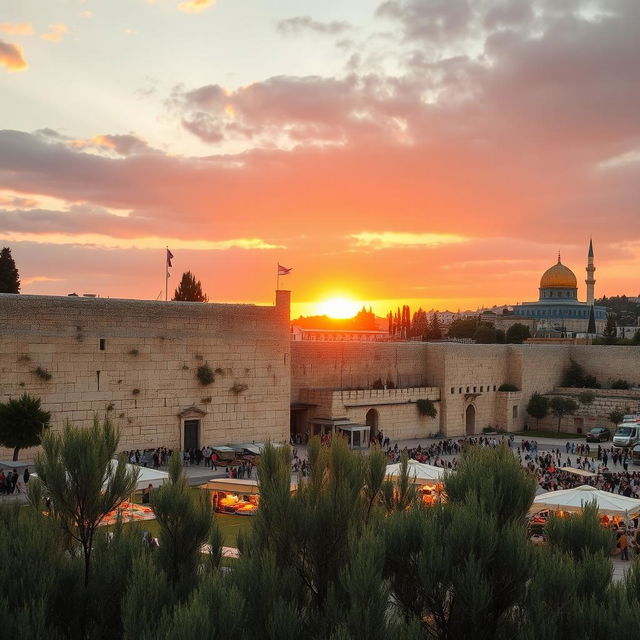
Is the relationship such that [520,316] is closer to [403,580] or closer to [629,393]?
[629,393]

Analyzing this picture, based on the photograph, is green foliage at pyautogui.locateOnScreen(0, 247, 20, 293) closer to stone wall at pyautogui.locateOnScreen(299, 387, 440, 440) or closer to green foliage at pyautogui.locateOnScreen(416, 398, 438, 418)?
stone wall at pyautogui.locateOnScreen(299, 387, 440, 440)

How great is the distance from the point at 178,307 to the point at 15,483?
431 inches

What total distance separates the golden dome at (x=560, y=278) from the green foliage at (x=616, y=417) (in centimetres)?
7816

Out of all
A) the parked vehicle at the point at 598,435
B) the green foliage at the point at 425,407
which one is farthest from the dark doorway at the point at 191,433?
the parked vehicle at the point at 598,435

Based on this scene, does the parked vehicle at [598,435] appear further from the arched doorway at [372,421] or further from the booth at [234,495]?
the booth at [234,495]

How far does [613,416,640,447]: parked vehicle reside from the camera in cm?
3931

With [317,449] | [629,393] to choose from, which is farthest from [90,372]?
[629,393]

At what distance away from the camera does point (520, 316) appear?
12794 centimetres

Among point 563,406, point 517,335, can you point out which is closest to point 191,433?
point 563,406

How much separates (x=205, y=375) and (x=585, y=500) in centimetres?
1764

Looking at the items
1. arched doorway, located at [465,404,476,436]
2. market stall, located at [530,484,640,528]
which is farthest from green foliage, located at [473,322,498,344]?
market stall, located at [530,484,640,528]

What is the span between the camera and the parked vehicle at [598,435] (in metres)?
44.9

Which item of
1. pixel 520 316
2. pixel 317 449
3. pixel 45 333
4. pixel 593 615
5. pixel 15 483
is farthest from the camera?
pixel 520 316

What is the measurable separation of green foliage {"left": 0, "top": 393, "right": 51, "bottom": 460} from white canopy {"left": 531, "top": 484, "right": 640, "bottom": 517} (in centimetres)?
1448
